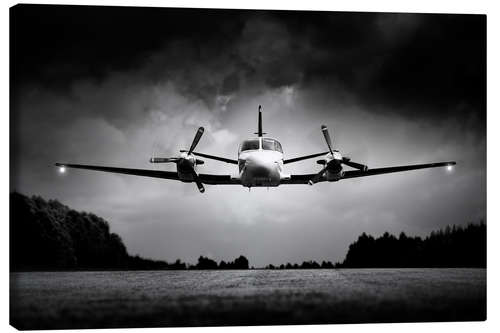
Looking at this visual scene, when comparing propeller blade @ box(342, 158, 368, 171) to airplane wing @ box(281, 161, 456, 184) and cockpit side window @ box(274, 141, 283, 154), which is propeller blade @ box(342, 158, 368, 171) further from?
cockpit side window @ box(274, 141, 283, 154)

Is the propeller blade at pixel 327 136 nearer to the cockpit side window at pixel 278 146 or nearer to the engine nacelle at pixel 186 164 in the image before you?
the cockpit side window at pixel 278 146

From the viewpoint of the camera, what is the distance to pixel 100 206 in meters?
15.0

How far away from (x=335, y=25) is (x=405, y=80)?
2.47 metres

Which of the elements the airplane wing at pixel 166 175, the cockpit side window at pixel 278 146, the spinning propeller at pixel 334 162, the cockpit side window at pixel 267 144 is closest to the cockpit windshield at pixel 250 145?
the cockpit side window at pixel 267 144

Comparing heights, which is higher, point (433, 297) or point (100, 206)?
point (100, 206)

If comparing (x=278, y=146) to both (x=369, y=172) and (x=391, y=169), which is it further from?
(x=391, y=169)

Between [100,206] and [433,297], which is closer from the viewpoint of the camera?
[433,297]

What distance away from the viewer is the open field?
32.0 feet

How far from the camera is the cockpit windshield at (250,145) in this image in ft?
57.8

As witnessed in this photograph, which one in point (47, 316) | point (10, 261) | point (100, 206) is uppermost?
point (100, 206)

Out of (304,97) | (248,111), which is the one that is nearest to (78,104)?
(248,111)

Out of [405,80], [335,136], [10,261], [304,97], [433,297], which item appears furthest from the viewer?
[335,136]

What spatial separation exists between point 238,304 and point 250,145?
824 cm

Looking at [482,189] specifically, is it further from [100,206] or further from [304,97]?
[100,206]
